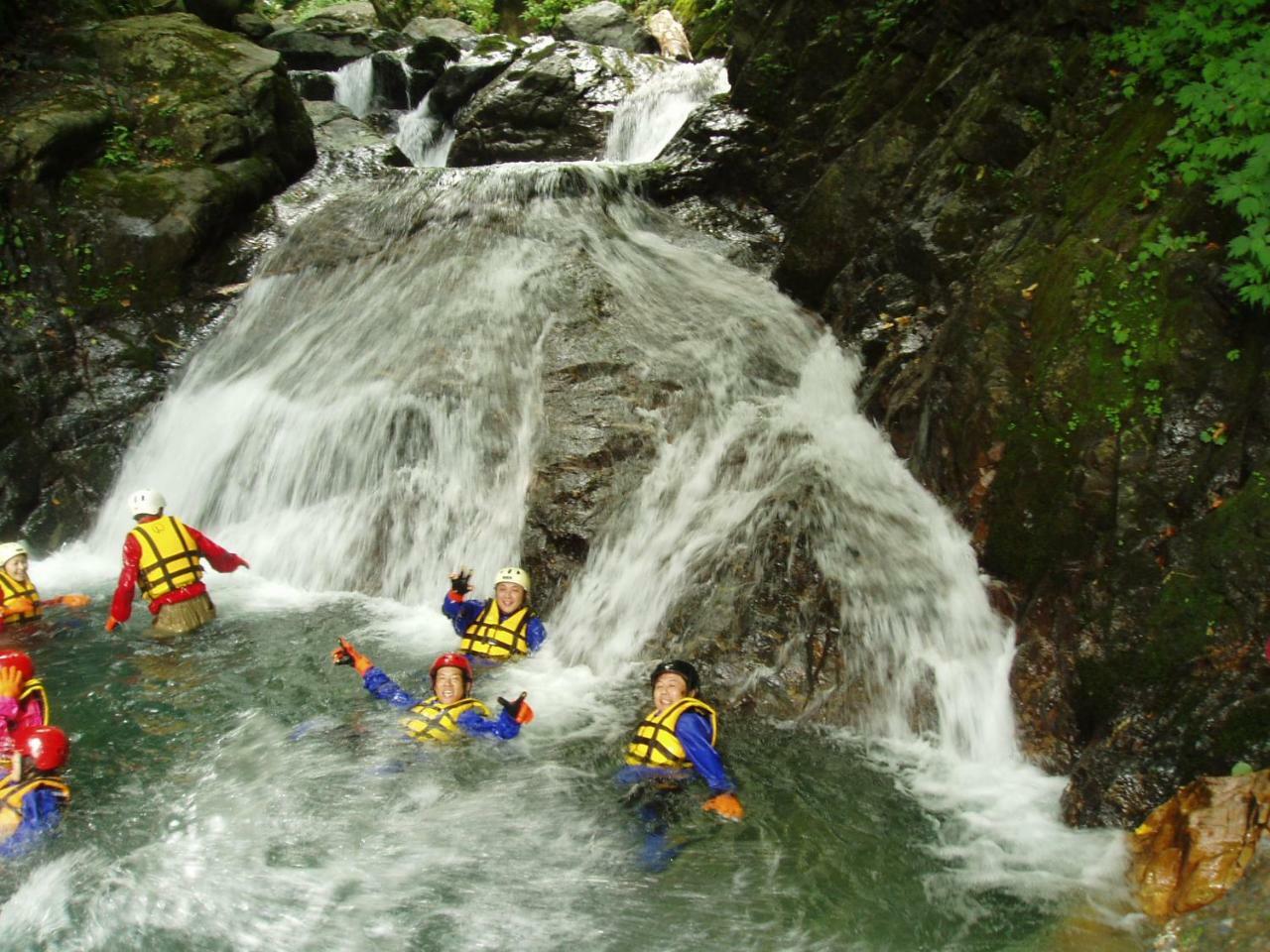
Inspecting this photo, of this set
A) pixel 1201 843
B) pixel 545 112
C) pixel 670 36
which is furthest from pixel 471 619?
pixel 670 36

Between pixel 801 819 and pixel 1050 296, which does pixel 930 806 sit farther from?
pixel 1050 296

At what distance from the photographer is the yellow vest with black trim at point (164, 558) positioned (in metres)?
6.75

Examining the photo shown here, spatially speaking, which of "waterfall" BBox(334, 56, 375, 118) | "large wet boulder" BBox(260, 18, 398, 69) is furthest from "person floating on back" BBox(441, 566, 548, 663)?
"large wet boulder" BBox(260, 18, 398, 69)

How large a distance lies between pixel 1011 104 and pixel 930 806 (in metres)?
6.16

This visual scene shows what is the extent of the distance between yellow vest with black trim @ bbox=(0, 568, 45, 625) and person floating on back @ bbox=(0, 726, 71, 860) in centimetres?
280

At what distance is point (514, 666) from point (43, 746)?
115 inches

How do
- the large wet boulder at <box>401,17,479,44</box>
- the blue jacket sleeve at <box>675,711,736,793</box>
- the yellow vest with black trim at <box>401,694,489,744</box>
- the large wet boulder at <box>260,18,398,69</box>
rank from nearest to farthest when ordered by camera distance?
the blue jacket sleeve at <box>675,711,736,793</box>, the yellow vest with black trim at <box>401,694,489,744</box>, the large wet boulder at <box>260,18,398,69</box>, the large wet boulder at <box>401,17,479,44</box>

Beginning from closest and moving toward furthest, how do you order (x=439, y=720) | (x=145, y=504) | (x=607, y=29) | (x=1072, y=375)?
(x=439, y=720) < (x=1072, y=375) < (x=145, y=504) < (x=607, y=29)

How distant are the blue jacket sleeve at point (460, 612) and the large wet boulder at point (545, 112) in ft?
32.5

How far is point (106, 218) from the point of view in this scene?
35.2 ft

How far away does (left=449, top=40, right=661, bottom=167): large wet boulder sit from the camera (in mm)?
14422

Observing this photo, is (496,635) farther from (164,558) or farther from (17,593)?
(17,593)

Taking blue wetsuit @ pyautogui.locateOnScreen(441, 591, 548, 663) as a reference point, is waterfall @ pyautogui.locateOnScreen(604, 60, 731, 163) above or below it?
above

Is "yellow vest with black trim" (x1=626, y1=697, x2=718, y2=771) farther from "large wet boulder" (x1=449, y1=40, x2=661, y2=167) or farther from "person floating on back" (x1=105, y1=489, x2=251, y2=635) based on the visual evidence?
"large wet boulder" (x1=449, y1=40, x2=661, y2=167)
